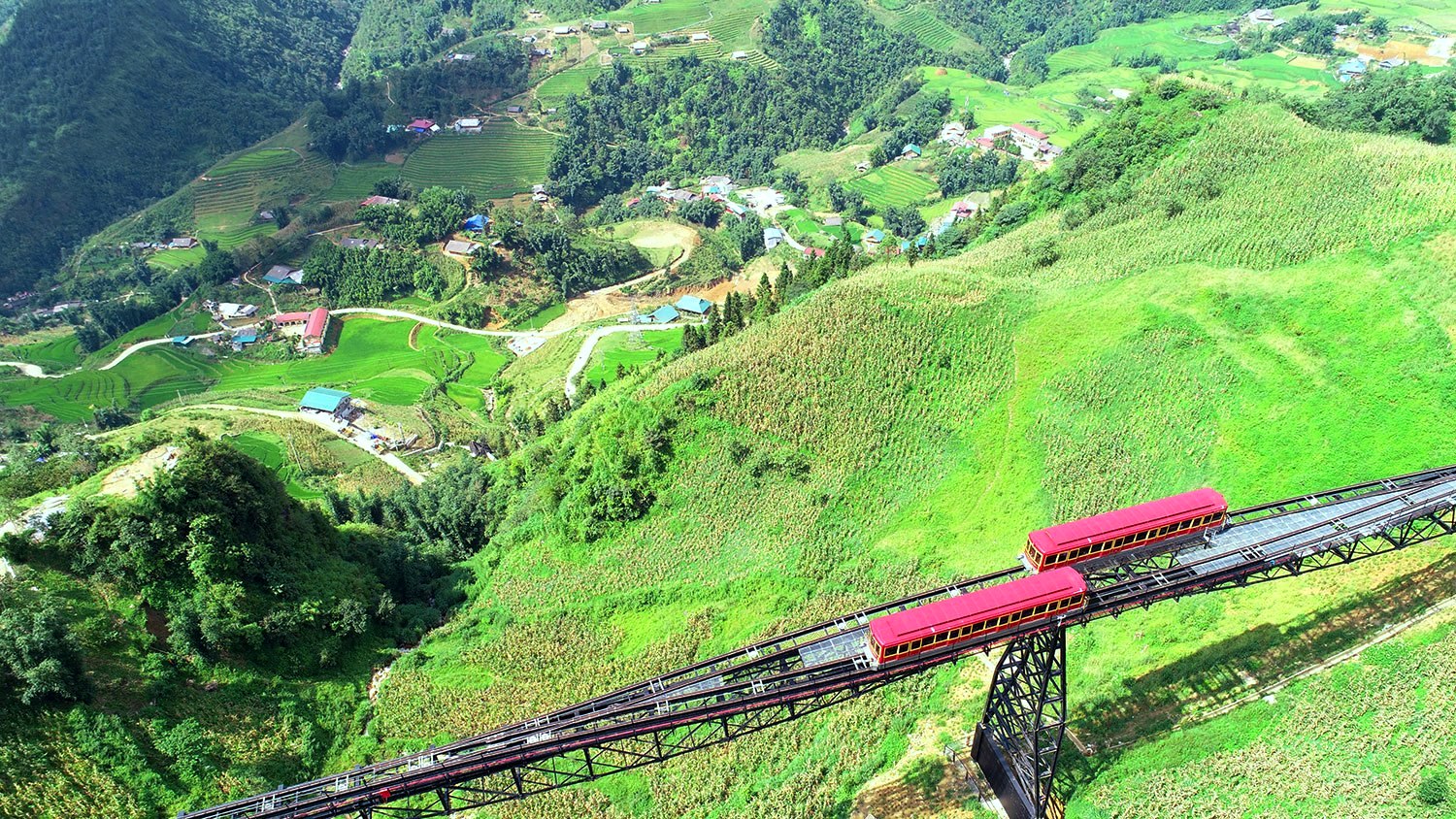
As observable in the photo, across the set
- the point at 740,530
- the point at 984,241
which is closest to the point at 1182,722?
the point at 740,530

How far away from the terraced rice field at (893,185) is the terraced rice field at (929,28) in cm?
4853

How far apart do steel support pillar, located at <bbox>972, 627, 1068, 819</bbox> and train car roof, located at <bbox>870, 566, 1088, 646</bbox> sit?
5.22ft

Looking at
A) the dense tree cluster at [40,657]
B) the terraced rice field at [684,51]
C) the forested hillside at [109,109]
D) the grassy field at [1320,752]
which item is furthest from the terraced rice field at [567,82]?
the grassy field at [1320,752]

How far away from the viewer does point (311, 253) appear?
97.2 meters

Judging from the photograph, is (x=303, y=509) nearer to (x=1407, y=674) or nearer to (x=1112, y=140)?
(x=1407, y=674)

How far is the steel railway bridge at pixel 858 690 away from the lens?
813 inches

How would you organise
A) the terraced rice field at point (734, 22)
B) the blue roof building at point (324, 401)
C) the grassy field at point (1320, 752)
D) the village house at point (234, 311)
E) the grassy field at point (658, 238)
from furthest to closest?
the terraced rice field at point (734, 22) < the grassy field at point (658, 238) < the village house at point (234, 311) < the blue roof building at point (324, 401) < the grassy field at point (1320, 752)

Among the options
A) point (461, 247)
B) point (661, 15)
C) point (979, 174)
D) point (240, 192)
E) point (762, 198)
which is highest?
point (661, 15)

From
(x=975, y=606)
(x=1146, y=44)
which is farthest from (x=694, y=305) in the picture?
(x=1146, y=44)

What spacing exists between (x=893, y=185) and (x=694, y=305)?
4304 centimetres

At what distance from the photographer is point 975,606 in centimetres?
2175

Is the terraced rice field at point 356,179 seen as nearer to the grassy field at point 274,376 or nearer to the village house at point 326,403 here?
the grassy field at point 274,376

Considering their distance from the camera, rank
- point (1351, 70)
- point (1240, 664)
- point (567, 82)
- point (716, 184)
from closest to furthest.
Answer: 1. point (1240, 664)
2. point (1351, 70)
3. point (716, 184)
4. point (567, 82)

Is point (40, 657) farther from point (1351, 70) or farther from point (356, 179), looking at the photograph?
point (1351, 70)
